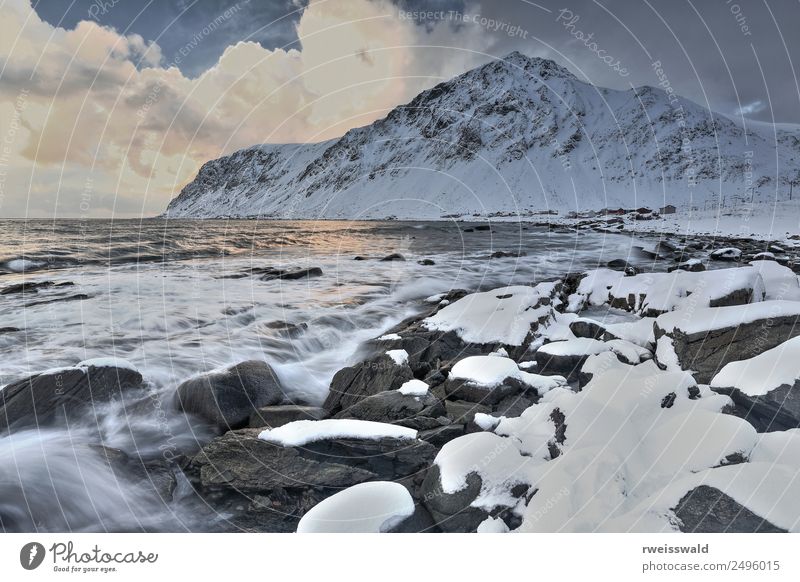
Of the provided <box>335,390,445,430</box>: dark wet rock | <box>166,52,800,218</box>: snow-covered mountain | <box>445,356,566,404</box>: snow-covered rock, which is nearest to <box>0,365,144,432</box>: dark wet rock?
<box>335,390,445,430</box>: dark wet rock

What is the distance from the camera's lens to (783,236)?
99.9 ft

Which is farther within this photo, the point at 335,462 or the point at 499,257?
the point at 499,257

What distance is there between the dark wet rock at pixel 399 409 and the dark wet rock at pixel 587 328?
13.9 ft

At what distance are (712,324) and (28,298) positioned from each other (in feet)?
70.7

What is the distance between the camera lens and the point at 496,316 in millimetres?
8867

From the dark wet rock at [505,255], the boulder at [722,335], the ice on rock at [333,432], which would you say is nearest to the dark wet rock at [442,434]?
the ice on rock at [333,432]

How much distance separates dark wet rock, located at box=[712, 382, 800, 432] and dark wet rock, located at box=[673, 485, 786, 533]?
63.0 inches

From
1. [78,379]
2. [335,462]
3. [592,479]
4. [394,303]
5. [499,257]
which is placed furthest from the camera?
[499,257]

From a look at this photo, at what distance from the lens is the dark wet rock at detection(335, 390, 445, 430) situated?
18.3ft

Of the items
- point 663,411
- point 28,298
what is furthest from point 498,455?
point 28,298

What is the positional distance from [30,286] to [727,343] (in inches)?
961

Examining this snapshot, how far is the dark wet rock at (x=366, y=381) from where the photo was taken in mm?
6711

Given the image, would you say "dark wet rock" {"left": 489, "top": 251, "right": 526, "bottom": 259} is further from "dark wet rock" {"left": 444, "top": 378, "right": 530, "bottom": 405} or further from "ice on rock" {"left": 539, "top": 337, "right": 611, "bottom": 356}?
"dark wet rock" {"left": 444, "top": 378, "right": 530, "bottom": 405}
